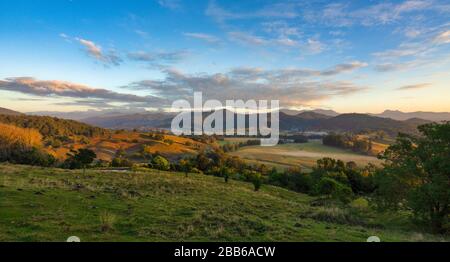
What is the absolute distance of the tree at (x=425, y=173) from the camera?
27344mm

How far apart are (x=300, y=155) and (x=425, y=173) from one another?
126705 mm

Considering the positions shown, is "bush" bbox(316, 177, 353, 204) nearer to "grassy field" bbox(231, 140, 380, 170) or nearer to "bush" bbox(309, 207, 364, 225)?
"bush" bbox(309, 207, 364, 225)

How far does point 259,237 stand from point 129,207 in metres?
10.4

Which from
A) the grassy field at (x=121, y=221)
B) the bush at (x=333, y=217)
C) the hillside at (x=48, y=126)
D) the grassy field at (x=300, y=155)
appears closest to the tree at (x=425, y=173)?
the bush at (x=333, y=217)

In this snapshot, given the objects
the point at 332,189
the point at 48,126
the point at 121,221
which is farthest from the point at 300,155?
the point at 121,221

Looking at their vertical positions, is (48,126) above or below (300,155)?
above

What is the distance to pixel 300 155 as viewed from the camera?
509 ft

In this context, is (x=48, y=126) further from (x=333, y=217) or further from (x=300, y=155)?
(x=333, y=217)

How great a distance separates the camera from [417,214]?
28.8 metres

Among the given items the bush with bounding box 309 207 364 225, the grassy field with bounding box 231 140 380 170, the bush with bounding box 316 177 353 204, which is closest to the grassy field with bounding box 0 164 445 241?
the bush with bounding box 309 207 364 225

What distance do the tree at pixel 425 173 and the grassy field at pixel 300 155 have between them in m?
95.5

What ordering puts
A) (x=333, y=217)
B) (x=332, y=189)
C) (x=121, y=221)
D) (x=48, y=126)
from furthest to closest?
1. (x=48, y=126)
2. (x=332, y=189)
3. (x=333, y=217)
4. (x=121, y=221)

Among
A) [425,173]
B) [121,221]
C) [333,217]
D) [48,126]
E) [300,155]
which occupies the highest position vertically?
[48,126]
